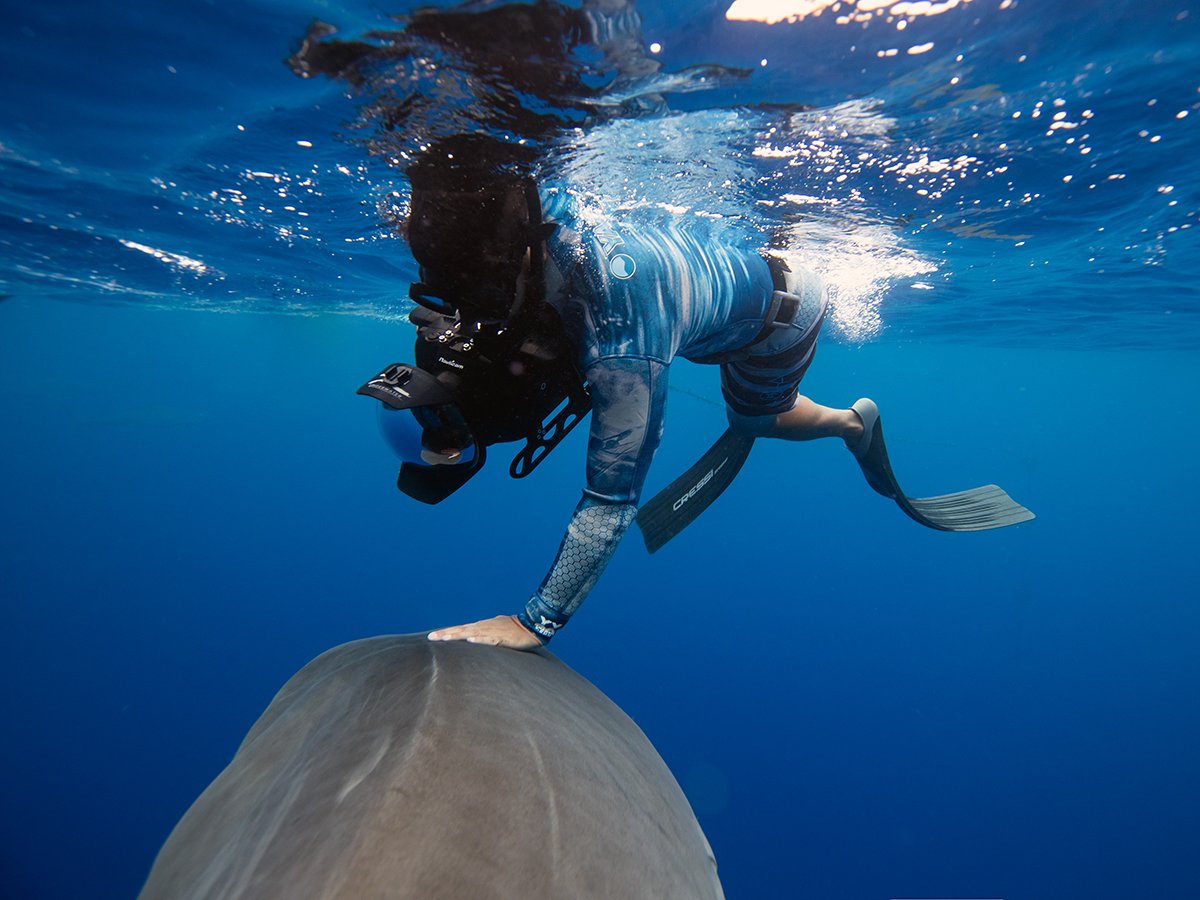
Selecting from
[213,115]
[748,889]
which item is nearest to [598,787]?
[213,115]

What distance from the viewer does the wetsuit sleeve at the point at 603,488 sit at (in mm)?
3135

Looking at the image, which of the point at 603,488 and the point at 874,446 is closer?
the point at 603,488

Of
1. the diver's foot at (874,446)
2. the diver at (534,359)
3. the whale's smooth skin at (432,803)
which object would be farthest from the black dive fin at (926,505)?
the whale's smooth skin at (432,803)

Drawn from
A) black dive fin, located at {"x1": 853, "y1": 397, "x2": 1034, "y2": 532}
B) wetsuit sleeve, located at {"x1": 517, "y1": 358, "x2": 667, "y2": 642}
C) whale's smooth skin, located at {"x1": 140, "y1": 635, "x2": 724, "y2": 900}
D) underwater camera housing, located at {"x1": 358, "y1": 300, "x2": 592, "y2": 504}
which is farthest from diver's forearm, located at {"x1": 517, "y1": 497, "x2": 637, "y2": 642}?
black dive fin, located at {"x1": 853, "y1": 397, "x2": 1034, "y2": 532}

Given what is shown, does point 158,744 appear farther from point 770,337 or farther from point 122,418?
point 122,418

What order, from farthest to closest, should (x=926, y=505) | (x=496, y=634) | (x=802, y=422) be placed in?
(x=926, y=505), (x=802, y=422), (x=496, y=634)

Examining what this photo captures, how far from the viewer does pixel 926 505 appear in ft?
22.0

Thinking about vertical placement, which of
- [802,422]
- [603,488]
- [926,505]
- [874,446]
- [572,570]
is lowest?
[926,505]

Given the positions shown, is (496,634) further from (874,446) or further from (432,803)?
(874,446)

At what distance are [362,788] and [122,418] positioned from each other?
5432 centimetres

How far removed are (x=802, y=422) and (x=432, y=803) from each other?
5319mm

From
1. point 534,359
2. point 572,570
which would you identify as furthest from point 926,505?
point 534,359

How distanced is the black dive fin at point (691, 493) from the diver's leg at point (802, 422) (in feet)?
0.60

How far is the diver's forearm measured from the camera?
313 centimetres
